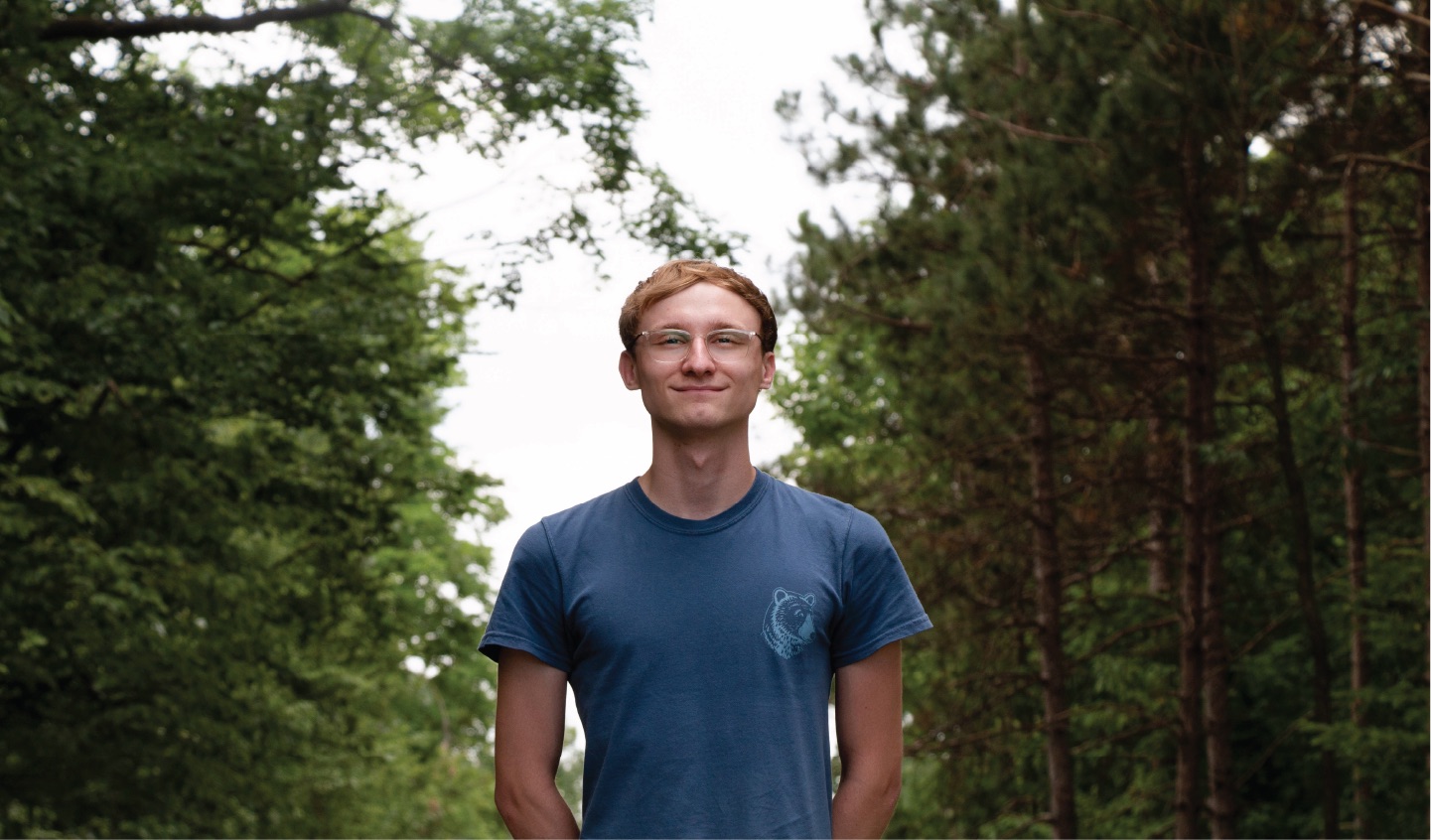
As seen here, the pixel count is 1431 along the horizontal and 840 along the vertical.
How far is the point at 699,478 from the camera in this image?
95.8 inches

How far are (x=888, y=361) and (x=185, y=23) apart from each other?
31.0 feet

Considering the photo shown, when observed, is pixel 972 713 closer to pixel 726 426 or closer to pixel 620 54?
pixel 620 54

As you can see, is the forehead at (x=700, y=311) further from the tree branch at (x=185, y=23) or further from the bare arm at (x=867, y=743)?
the tree branch at (x=185, y=23)

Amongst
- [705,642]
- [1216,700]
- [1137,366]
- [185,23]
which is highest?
[185,23]

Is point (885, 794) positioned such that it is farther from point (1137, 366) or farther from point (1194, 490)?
point (1137, 366)

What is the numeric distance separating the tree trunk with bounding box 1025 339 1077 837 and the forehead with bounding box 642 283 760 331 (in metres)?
15.6

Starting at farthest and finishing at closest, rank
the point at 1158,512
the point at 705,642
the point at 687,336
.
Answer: the point at 1158,512, the point at 687,336, the point at 705,642

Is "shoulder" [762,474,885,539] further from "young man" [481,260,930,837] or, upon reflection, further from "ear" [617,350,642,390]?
"ear" [617,350,642,390]

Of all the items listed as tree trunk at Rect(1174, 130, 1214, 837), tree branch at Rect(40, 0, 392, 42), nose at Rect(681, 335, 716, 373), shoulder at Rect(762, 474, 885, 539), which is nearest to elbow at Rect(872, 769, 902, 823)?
shoulder at Rect(762, 474, 885, 539)

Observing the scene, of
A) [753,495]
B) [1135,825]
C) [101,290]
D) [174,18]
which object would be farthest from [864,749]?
[1135,825]

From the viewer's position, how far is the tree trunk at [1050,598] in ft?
58.6

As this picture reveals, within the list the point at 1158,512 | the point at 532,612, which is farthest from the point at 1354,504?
the point at 532,612

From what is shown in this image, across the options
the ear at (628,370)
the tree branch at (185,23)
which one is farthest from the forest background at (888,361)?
the ear at (628,370)

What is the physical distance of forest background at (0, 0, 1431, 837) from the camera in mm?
12102
